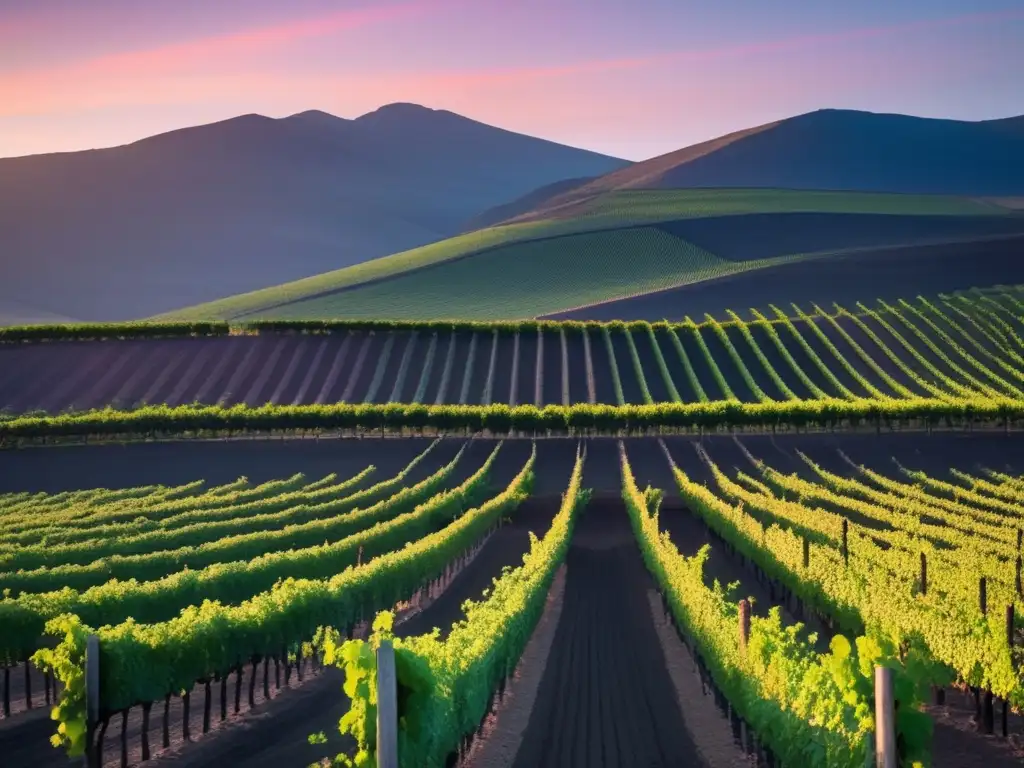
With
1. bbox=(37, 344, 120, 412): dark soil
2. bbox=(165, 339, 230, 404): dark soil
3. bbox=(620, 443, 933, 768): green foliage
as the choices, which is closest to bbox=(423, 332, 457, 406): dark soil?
bbox=(165, 339, 230, 404): dark soil

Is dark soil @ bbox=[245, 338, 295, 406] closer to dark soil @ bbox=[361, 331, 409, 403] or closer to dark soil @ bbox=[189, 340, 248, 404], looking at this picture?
dark soil @ bbox=[189, 340, 248, 404]

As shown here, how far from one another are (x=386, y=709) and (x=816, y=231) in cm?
16962

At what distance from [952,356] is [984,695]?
248 feet

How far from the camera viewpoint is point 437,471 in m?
70.7

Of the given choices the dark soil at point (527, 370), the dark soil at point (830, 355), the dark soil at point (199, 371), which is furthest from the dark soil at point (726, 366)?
the dark soil at point (199, 371)

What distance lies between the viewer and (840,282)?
13638 centimetres

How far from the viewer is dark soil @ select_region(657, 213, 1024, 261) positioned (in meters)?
168

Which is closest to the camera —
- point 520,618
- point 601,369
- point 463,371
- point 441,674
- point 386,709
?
point 386,709

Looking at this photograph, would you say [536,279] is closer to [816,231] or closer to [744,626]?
[816,231]

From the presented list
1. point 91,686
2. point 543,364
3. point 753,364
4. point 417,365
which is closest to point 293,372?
point 417,365

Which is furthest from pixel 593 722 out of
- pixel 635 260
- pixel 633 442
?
pixel 635 260

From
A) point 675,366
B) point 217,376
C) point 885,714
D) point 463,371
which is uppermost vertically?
point 217,376

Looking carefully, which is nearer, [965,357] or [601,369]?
[965,357]

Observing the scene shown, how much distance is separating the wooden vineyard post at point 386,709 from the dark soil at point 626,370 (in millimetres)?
74215
